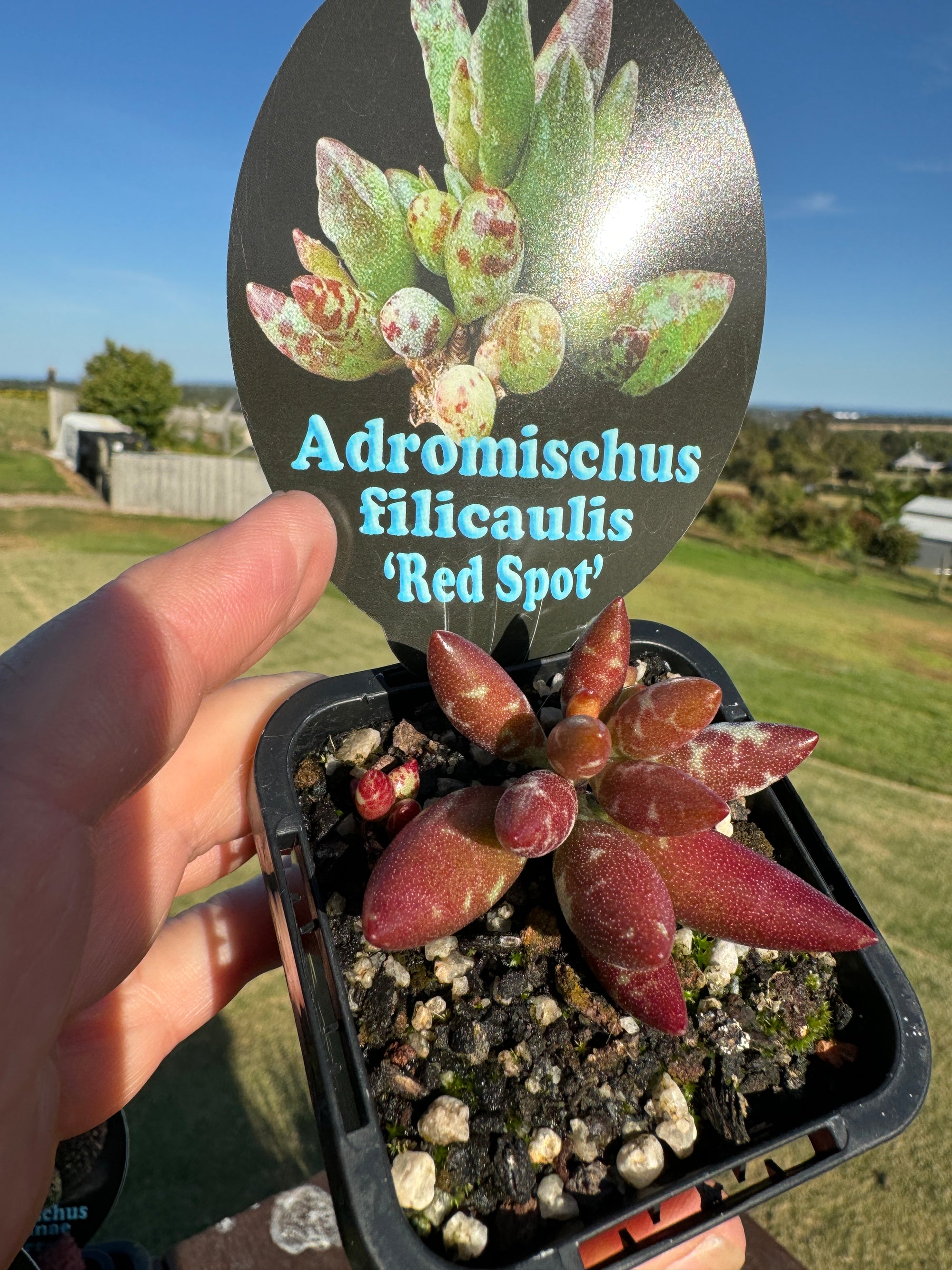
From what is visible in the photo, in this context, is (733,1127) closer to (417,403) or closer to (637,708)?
(637,708)

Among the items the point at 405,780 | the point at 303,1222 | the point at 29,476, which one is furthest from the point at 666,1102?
the point at 29,476

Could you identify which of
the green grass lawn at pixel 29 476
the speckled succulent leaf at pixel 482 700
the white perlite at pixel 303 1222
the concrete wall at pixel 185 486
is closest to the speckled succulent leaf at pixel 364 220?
the speckled succulent leaf at pixel 482 700

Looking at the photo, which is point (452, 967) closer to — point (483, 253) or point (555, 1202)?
point (555, 1202)

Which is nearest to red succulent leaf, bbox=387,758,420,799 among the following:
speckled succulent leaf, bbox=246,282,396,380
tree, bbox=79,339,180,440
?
speckled succulent leaf, bbox=246,282,396,380

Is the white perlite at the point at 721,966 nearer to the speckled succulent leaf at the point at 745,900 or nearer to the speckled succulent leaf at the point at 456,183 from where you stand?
the speckled succulent leaf at the point at 745,900

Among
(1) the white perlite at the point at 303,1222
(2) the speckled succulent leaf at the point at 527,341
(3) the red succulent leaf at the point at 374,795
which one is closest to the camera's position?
(3) the red succulent leaf at the point at 374,795

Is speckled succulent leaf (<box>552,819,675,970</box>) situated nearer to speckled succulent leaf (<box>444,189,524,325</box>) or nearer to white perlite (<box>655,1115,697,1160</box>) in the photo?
white perlite (<box>655,1115,697,1160</box>)

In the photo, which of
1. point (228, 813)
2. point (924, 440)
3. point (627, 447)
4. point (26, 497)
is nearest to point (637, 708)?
point (627, 447)
